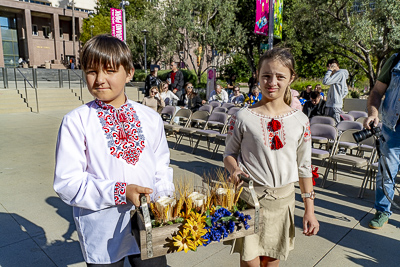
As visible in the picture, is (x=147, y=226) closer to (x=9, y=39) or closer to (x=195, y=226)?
(x=195, y=226)

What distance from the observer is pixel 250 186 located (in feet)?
4.84

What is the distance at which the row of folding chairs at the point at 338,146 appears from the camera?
482cm

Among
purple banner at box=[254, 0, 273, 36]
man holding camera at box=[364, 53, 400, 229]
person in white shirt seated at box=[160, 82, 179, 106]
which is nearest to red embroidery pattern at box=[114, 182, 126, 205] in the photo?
man holding camera at box=[364, 53, 400, 229]

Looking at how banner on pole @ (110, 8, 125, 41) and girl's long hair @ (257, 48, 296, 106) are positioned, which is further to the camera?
banner on pole @ (110, 8, 125, 41)

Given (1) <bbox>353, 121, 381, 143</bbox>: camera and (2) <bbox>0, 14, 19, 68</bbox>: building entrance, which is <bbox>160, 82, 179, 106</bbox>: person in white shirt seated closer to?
(1) <bbox>353, 121, 381, 143</bbox>: camera

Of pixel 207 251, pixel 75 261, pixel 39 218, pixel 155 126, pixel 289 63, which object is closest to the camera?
pixel 155 126

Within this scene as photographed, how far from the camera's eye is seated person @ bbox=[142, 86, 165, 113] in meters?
8.83

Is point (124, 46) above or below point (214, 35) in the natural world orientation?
below

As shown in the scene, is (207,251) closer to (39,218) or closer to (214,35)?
(39,218)

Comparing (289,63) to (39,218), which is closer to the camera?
(289,63)

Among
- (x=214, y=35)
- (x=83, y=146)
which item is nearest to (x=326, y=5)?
(x=214, y=35)

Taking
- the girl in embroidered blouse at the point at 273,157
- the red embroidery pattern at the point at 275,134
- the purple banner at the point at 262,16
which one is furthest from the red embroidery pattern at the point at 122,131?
the purple banner at the point at 262,16

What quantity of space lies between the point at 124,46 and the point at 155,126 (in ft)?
1.41

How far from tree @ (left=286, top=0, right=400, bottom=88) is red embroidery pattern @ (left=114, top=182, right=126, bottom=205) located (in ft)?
47.2
